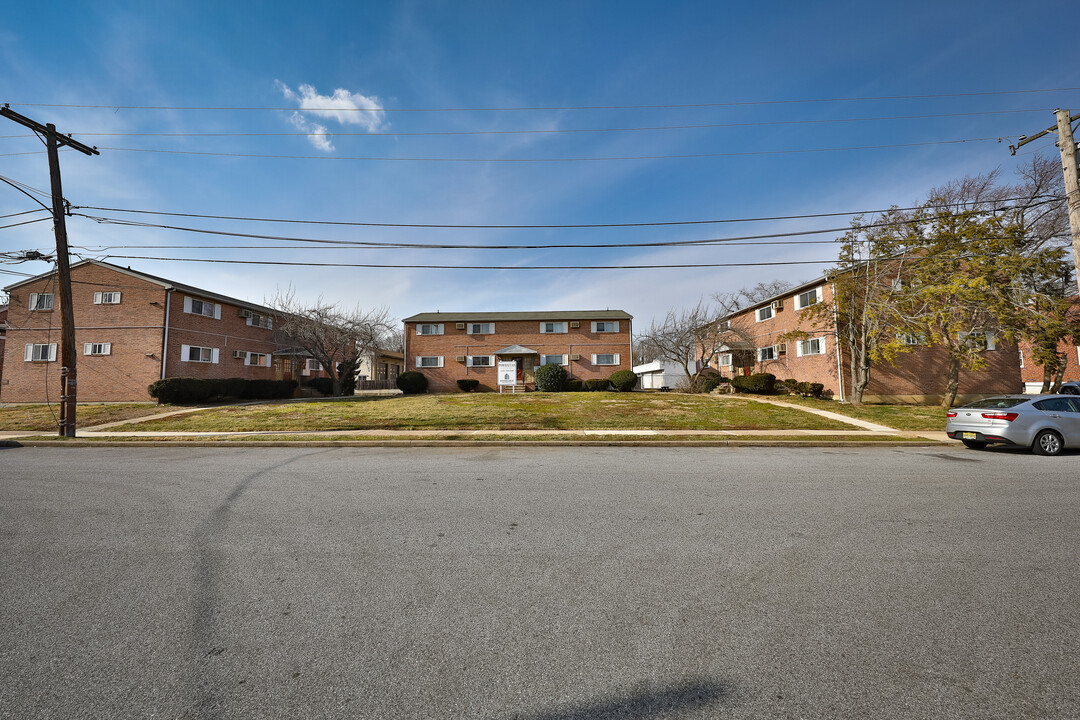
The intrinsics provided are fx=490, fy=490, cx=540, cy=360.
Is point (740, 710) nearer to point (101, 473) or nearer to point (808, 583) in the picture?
point (808, 583)

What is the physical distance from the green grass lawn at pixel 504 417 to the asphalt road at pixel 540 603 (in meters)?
8.75

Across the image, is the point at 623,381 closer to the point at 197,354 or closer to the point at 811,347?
the point at 811,347

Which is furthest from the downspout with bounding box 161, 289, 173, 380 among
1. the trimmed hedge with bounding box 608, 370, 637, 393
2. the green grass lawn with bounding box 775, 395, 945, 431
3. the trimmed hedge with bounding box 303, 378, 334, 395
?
the green grass lawn with bounding box 775, 395, 945, 431

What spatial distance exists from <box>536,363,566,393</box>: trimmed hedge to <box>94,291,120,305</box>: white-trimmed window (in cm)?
2412

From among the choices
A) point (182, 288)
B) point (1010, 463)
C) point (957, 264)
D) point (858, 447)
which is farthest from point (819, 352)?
point (182, 288)

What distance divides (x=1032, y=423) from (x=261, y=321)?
38073 millimetres

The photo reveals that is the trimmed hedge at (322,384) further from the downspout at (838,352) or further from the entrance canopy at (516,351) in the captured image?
the downspout at (838,352)

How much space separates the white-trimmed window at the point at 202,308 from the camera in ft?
92.2

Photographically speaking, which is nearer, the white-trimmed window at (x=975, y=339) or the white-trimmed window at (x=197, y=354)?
the white-trimmed window at (x=975, y=339)

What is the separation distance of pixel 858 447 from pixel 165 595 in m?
14.2

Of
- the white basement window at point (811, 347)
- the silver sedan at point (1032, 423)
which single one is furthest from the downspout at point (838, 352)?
the silver sedan at point (1032, 423)

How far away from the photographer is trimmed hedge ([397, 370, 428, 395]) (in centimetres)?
3303

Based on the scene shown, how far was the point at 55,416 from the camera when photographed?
19.1 metres

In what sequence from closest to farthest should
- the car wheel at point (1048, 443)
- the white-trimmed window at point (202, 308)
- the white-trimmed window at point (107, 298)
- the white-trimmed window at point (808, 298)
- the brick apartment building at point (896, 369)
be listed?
1. the car wheel at point (1048, 443)
2. the brick apartment building at point (896, 369)
3. the white-trimmed window at point (808, 298)
4. the white-trimmed window at point (107, 298)
5. the white-trimmed window at point (202, 308)
